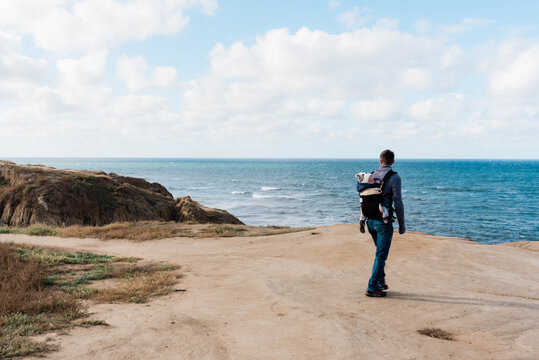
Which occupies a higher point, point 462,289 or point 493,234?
point 462,289

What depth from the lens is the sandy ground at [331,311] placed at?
4.57m

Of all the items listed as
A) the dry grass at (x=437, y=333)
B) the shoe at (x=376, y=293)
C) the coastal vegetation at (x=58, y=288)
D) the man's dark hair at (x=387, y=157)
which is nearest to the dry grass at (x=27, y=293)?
the coastal vegetation at (x=58, y=288)

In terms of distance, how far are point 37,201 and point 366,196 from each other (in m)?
21.2

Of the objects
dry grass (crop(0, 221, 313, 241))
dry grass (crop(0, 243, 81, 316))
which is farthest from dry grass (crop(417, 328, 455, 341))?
dry grass (crop(0, 221, 313, 241))

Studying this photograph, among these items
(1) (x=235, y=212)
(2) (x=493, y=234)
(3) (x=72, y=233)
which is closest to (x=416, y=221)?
(2) (x=493, y=234)

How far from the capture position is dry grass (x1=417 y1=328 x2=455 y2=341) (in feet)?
16.4

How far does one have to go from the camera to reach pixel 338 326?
529 centimetres

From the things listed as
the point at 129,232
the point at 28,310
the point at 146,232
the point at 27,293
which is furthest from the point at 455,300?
the point at 129,232

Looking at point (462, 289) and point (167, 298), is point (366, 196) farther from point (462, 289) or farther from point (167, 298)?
point (167, 298)

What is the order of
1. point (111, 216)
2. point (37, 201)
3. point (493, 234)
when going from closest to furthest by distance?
point (37, 201) → point (111, 216) → point (493, 234)

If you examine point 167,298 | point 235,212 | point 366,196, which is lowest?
point 235,212

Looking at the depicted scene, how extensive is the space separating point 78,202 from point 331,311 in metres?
20.8

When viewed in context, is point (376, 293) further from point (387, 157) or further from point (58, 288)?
point (58, 288)

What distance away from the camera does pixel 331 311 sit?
5973 mm
